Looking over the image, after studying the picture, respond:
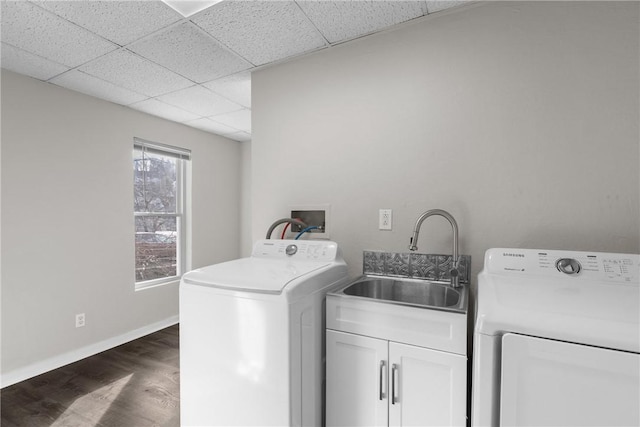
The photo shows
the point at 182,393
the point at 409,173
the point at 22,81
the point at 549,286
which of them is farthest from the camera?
the point at 22,81

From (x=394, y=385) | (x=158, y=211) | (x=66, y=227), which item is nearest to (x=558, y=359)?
(x=394, y=385)

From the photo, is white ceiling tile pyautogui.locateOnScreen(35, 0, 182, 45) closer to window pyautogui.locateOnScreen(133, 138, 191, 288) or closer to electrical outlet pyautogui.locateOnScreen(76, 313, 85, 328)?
window pyautogui.locateOnScreen(133, 138, 191, 288)

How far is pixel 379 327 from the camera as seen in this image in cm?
137

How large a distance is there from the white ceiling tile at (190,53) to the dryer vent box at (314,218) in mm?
1116

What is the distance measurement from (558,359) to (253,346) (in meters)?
1.08

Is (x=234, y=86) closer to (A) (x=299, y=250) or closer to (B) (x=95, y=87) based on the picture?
(B) (x=95, y=87)

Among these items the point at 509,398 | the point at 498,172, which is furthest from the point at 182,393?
the point at 498,172

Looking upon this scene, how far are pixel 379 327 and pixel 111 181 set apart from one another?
2784mm

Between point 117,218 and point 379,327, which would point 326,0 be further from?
point 117,218

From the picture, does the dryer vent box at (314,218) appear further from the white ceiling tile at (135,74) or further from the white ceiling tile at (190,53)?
the white ceiling tile at (135,74)

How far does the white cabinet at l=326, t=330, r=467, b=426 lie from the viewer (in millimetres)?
1225

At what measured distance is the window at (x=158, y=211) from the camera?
10.7ft

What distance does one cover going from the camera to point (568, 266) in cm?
133

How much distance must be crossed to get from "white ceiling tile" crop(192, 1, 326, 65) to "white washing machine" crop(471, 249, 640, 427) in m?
1.67
